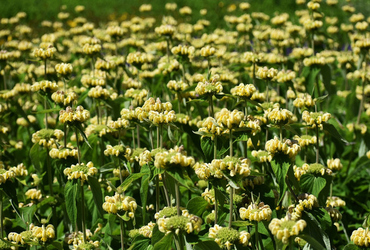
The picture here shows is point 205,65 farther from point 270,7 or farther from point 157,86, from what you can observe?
point 270,7

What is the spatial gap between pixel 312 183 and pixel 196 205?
→ 62 centimetres

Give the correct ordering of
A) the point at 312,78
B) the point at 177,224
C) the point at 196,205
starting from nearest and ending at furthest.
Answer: the point at 177,224 → the point at 196,205 → the point at 312,78

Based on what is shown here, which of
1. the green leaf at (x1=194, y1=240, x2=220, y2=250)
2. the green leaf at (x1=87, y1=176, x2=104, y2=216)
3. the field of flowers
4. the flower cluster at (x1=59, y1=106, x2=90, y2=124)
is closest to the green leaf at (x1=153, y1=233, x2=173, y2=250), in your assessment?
the field of flowers

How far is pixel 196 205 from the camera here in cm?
216

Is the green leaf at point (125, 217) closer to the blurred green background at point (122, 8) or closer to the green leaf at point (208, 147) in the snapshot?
the green leaf at point (208, 147)

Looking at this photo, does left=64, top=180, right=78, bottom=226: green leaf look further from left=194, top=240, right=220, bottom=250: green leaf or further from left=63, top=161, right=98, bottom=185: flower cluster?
left=194, top=240, right=220, bottom=250: green leaf

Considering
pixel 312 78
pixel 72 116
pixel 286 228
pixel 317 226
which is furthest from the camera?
pixel 312 78

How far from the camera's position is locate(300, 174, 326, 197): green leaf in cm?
232

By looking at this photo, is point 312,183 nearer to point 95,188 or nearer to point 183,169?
point 183,169

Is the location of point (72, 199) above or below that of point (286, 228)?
below

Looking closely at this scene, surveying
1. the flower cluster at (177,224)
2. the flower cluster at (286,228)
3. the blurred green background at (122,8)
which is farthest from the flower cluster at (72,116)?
the blurred green background at (122,8)

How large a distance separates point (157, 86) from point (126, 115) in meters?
1.28

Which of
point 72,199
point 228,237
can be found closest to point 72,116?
point 72,199

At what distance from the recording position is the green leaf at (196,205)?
7.01ft
